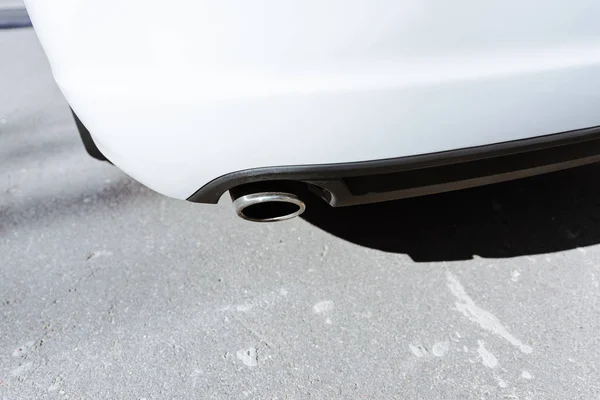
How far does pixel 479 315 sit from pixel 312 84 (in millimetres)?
949

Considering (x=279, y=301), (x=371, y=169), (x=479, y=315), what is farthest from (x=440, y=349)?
(x=371, y=169)

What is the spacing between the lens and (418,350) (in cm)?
155

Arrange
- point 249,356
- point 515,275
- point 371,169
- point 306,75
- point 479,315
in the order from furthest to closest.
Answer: point 515,275
point 479,315
point 249,356
point 371,169
point 306,75

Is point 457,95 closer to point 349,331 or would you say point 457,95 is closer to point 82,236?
point 349,331

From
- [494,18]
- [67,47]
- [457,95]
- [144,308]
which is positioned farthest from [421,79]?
[144,308]

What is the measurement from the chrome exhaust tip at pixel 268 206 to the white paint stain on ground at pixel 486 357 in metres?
0.68

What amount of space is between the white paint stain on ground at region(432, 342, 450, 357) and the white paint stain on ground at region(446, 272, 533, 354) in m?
0.14

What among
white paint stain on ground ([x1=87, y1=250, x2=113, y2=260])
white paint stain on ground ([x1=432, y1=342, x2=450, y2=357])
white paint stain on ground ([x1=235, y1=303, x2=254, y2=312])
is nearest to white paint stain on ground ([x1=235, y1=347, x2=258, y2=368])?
white paint stain on ground ([x1=235, y1=303, x2=254, y2=312])

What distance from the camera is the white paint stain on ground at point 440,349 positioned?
1.54 meters

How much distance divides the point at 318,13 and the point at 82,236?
126cm

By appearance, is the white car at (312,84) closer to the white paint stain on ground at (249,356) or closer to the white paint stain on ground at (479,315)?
the white paint stain on ground at (249,356)

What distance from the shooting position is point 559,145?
55.2 inches

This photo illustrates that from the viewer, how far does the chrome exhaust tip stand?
129cm

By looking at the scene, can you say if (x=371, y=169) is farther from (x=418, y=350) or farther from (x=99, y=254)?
(x=99, y=254)
